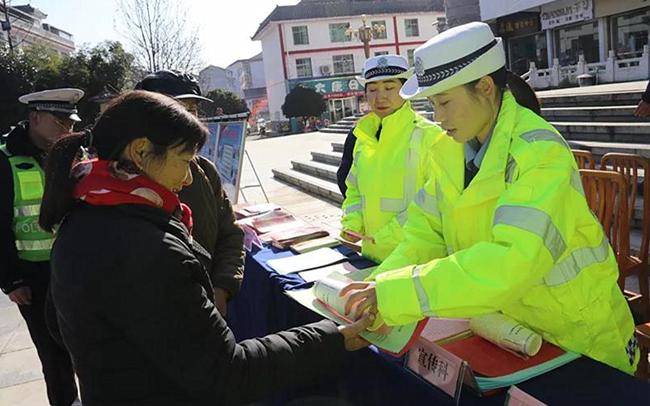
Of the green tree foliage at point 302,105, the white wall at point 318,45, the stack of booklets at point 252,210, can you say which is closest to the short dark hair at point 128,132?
the stack of booklets at point 252,210

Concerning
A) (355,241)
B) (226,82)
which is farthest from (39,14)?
(355,241)

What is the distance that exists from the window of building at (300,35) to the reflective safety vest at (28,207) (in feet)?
114

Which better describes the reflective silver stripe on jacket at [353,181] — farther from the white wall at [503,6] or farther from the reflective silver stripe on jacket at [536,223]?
the white wall at [503,6]

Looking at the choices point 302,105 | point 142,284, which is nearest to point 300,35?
point 302,105

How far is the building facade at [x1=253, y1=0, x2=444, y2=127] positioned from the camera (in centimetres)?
3519

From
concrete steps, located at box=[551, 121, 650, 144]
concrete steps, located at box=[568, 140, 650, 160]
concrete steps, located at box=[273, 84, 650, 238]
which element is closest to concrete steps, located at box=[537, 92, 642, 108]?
concrete steps, located at box=[273, 84, 650, 238]

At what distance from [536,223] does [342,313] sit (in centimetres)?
63

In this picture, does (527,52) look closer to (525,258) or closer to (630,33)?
(630,33)

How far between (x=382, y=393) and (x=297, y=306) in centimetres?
56

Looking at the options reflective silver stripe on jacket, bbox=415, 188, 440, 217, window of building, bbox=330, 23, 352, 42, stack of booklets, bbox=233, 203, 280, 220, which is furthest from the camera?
window of building, bbox=330, 23, 352, 42

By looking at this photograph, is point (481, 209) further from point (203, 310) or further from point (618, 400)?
point (203, 310)

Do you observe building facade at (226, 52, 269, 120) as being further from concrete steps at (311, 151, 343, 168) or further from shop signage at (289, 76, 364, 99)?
concrete steps at (311, 151, 343, 168)

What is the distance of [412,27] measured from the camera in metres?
38.8

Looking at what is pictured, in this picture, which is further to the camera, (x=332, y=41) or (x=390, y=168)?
(x=332, y=41)
